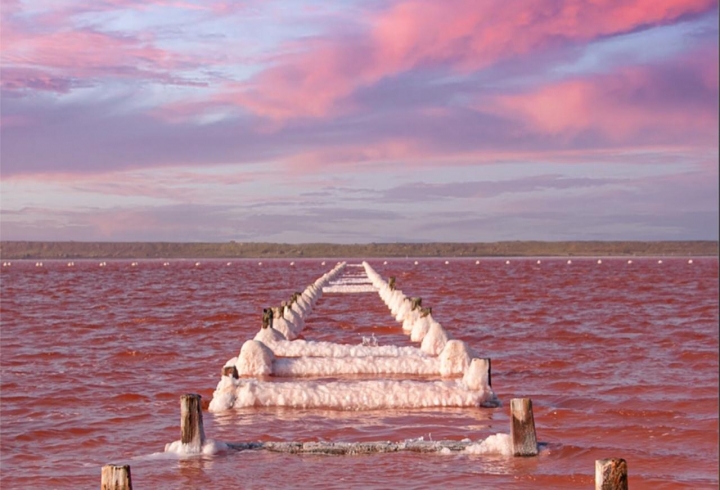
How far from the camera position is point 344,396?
42.0 feet

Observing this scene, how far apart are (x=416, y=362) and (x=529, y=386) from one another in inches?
77.5

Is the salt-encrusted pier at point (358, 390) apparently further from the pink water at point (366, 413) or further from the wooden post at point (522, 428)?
the pink water at point (366, 413)

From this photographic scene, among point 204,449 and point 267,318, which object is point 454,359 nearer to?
point 267,318

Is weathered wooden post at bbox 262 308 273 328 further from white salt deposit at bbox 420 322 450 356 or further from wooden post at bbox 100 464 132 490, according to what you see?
wooden post at bbox 100 464 132 490

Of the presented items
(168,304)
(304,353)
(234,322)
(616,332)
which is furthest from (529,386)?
(168,304)

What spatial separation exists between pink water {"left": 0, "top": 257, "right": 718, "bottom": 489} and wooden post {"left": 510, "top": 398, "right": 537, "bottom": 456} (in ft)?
0.66

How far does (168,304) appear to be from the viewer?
41.2 metres

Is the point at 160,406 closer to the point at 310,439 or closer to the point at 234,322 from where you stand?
the point at 310,439

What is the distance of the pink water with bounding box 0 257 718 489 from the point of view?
9.72m

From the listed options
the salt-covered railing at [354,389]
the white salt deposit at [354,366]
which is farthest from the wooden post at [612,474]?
the white salt deposit at [354,366]

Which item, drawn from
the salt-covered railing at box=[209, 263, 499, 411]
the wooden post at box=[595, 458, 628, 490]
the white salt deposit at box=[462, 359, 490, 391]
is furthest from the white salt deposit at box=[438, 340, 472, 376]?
the wooden post at box=[595, 458, 628, 490]

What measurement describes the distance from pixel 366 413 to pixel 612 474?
6.07 m

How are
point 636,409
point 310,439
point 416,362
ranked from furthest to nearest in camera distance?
point 416,362
point 636,409
point 310,439

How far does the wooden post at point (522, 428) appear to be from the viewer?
9797 mm
